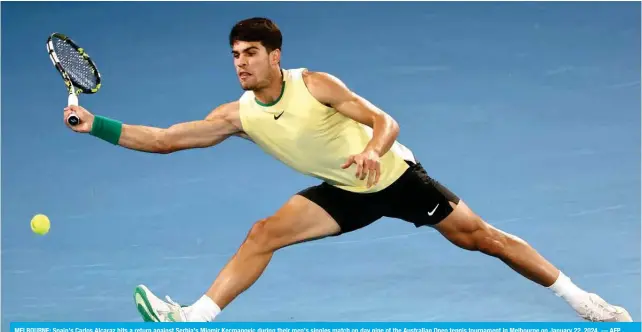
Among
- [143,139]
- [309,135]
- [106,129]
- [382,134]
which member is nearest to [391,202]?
[309,135]

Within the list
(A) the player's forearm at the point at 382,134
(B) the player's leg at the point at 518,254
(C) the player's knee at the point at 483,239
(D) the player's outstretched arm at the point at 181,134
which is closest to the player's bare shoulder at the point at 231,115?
(D) the player's outstretched arm at the point at 181,134

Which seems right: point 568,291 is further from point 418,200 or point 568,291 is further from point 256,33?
point 256,33

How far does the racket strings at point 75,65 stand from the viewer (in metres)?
7.56

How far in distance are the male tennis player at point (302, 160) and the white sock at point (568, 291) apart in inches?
4.5

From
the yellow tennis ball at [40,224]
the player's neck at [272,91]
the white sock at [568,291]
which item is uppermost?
the yellow tennis ball at [40,224]

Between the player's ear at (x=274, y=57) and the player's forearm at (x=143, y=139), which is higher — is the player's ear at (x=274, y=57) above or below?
above

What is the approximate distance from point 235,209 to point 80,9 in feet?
13.1

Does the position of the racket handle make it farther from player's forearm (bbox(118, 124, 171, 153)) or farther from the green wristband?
player's forearm (bbox(118, 124, 171, 153))

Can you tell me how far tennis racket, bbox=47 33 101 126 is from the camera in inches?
295

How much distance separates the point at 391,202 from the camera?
7.50 meters

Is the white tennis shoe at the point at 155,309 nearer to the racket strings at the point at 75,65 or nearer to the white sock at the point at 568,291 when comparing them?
the racket strings at the point at 75,65

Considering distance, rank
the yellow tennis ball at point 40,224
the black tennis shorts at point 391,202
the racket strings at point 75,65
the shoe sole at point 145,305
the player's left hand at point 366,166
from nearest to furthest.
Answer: the player's left hand at point 366,166 → the shoe sole at point 145,305 → the black tennis shorts at point 391,202 → the racket strings at point 75,65 → the yellow tennis ball at point 40,224

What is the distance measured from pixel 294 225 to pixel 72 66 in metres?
1.51

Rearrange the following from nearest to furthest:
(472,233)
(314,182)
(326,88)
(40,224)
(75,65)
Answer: (326,88), (472,233), (75,65), (40,224), (314,182)
